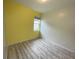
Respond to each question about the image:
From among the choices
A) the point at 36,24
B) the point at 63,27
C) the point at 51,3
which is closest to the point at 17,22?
the point at 36,24

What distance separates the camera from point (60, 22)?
163 inches

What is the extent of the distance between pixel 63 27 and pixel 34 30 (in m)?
2.93

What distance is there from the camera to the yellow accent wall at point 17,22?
408 cm

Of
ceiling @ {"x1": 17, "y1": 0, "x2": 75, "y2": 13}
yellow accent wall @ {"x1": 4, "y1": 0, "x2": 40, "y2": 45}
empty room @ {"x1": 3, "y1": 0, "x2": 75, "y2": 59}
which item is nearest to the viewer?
empty room @ {"x1": 3, "y1": 0, "x2": 75, "y2": 59}

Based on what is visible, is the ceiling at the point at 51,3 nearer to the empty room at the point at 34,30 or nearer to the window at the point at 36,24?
the empty room at the point at 34,30

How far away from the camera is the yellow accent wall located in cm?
408

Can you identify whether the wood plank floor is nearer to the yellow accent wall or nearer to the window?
the yellow accent wall

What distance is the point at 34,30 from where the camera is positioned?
631cm

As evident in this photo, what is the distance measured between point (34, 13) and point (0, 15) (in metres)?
5.53

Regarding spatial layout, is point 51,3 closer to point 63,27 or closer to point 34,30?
point 63,27

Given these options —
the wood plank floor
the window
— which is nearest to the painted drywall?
the wood plank floor

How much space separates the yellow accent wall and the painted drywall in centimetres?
160
